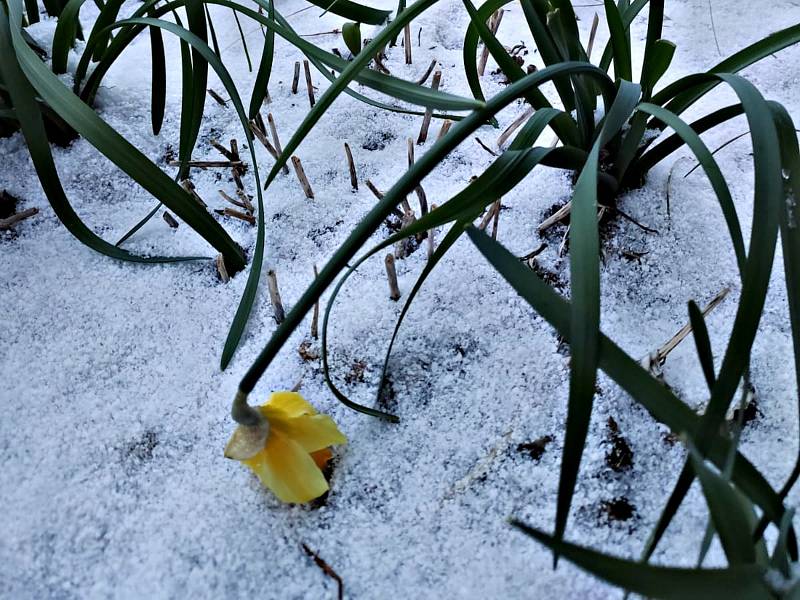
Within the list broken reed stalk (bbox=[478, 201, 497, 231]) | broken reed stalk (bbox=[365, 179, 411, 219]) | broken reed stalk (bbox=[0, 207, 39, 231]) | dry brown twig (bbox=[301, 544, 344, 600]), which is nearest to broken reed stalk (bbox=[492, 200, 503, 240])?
broken reed stalk (bbox=[478, 201, 497, 231])

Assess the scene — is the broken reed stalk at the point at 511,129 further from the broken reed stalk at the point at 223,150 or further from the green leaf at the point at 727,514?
the green leaf at the point at 727,514

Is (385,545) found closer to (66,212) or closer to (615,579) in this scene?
(615,579)

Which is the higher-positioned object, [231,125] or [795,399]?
[795,399]

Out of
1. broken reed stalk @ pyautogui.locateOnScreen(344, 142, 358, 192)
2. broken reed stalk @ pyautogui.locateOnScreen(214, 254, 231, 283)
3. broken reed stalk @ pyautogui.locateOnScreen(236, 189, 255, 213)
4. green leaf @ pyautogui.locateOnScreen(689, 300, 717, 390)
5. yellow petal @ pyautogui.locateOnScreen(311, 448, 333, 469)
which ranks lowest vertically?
broken reed stalk @ pyautogui.locateOnScreen(214, 254, 231, 283)

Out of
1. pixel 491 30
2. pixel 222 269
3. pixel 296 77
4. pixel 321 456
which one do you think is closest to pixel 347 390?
pixel 321 456

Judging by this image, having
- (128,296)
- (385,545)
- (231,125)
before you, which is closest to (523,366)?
(385,545)

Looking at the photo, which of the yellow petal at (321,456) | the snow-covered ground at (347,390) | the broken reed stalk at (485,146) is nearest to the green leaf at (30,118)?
the snow-covered ground at (347,390)

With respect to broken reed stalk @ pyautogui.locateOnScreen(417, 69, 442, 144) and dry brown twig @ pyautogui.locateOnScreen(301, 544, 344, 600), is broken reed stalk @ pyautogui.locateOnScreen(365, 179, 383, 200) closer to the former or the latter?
broken reed stalk @ pyautogui.locateOnScreen(417, 69, 442, 144)
